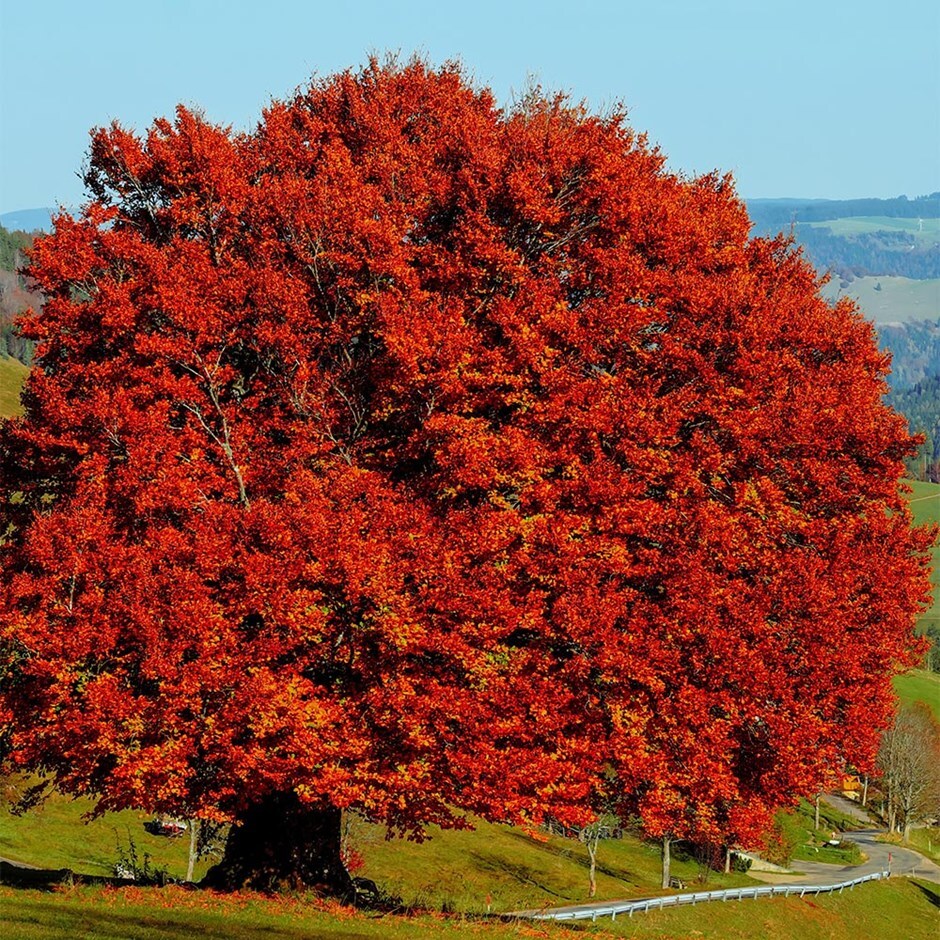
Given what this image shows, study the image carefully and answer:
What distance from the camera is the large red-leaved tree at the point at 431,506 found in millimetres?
26891

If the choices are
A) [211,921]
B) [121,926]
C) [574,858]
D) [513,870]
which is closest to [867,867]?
[574,858]

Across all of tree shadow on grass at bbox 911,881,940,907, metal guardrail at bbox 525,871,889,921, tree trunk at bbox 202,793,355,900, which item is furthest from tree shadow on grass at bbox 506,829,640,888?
tree trunk at bbox 202,793,355,900

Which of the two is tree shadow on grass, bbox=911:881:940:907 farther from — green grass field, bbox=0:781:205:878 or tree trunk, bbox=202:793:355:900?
tree trunk, bbox=202:793:355:900

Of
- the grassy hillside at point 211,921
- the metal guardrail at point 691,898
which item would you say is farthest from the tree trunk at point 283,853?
the metal guardrail at point 691,898

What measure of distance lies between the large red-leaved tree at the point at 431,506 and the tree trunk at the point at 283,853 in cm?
9

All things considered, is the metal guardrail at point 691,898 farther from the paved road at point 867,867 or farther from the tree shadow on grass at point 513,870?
the paved road at point 867,867

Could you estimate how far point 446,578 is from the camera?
26938mm

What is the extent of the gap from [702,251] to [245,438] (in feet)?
46.5

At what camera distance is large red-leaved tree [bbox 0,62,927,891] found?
26.9m

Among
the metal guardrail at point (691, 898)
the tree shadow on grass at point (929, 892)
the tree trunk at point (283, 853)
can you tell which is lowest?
the tree shadow on grass at point (929, 892)

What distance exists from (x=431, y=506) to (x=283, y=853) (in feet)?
36.4

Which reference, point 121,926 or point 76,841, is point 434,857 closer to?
point 76,841

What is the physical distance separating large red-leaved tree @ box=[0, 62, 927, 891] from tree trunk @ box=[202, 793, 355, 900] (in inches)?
3.5

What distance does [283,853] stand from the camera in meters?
32.6
